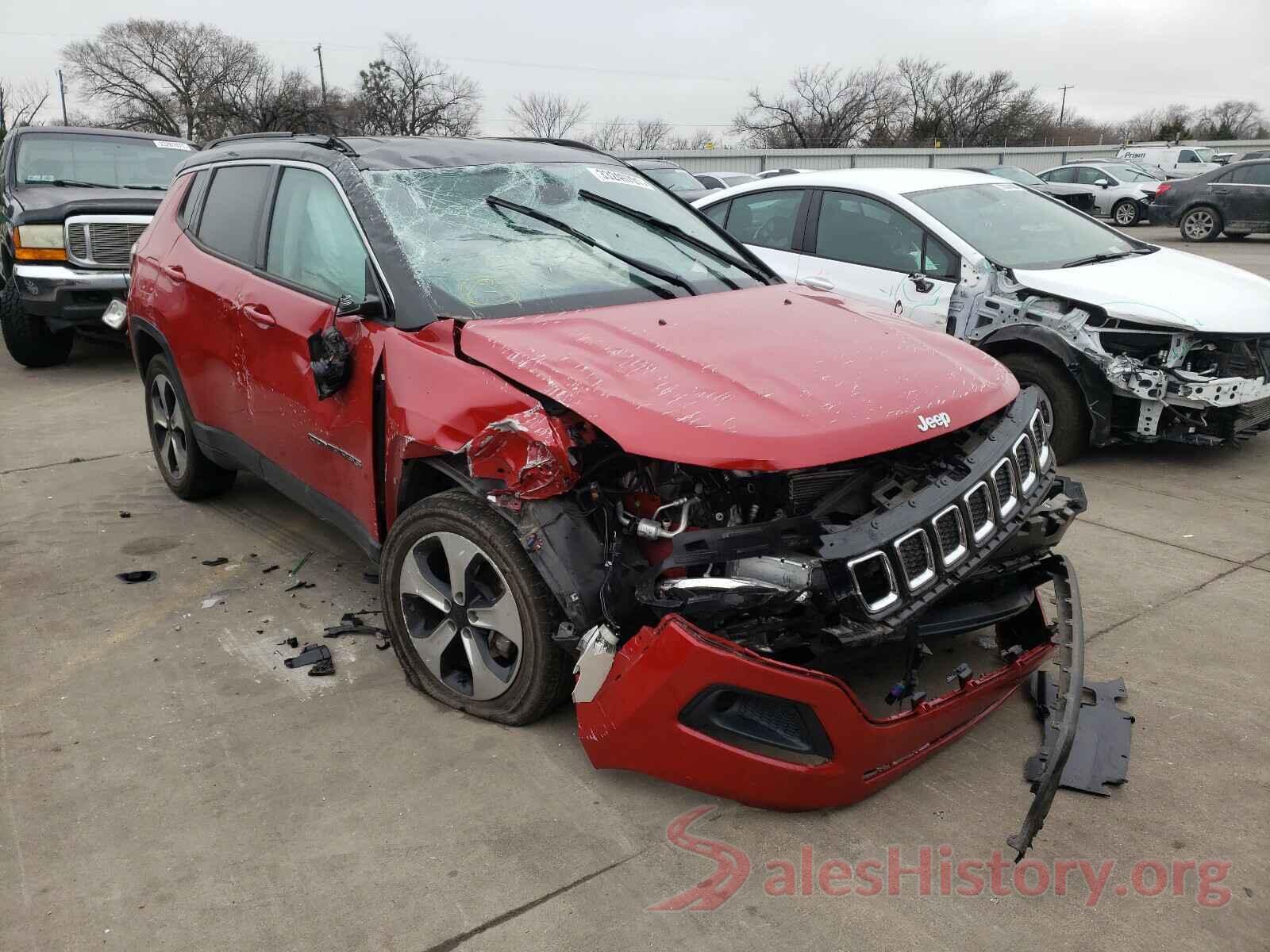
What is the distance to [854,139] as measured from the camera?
6188cm

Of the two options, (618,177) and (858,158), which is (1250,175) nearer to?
(618,177)

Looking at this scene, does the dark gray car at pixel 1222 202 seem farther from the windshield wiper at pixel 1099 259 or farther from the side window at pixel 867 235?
the side window at pixel 867 235

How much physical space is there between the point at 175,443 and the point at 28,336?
4893 mm

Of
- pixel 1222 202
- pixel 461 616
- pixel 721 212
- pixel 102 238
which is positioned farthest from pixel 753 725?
pixel 1222 202

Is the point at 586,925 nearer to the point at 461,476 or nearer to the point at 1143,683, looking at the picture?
the point at 461,476

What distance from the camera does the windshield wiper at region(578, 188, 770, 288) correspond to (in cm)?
404

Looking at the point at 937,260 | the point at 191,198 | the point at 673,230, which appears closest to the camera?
the point at 673,230

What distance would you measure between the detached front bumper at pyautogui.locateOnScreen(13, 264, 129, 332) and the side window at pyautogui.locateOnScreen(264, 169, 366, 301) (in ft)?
17.7

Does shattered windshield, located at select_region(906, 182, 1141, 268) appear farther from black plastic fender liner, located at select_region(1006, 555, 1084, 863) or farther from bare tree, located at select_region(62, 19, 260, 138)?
bare tree, located at select_region(62, 19, 260, 138)

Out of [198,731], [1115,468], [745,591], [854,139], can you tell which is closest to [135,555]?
[198,731]

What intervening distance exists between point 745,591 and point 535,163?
2.24m

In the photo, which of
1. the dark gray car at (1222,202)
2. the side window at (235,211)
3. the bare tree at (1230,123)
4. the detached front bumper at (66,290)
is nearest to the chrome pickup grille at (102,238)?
the detached front bumper at (66,290)

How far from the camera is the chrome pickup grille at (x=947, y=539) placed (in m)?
2.59

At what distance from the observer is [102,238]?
28.7 ft
